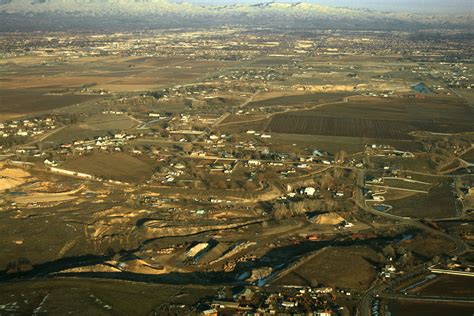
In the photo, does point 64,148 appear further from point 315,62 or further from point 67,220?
point 315,62

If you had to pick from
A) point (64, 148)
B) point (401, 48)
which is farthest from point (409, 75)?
point (64, 148)

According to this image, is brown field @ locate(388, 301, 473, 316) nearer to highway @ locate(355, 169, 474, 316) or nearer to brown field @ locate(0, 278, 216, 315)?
highway @ locate(355, 169, 474, 316)

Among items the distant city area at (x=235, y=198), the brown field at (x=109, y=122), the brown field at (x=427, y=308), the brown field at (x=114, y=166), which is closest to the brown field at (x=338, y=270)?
the distant city area at (x=235, y=198)

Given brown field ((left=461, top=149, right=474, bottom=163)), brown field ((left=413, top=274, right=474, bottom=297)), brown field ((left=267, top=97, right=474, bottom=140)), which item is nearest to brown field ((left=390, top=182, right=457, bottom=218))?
brown field ((left=461, top=149, right=474, bottom=163))

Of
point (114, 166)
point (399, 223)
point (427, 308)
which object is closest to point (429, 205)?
point (399, 223)

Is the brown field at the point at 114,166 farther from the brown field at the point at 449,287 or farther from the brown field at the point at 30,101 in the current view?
the brown field at the point at 30,101
